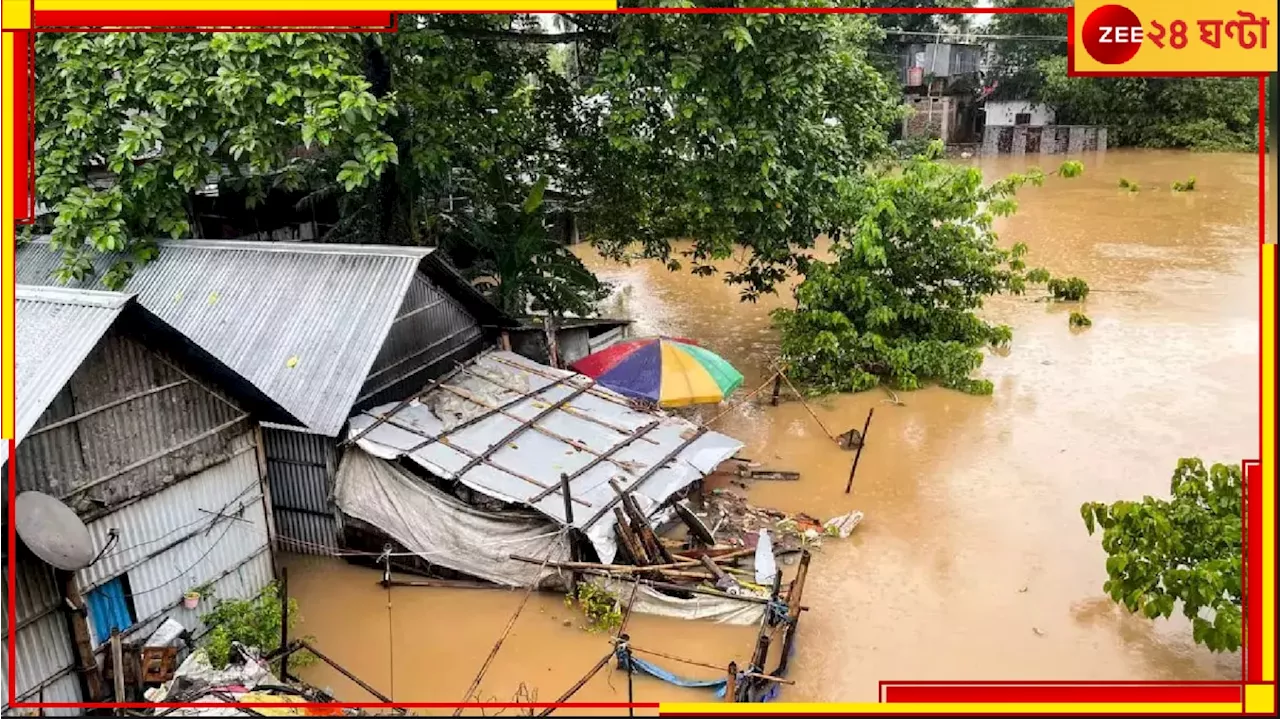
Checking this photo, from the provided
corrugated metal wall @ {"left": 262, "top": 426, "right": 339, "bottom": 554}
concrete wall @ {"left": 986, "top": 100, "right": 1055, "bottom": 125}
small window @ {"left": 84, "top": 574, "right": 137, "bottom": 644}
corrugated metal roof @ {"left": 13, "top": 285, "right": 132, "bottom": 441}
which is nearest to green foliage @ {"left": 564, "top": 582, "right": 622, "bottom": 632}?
corrugated metal wall @ {"left": 262, "top": 426, "right": 339, "bottom": 554}

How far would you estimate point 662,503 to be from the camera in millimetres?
9414

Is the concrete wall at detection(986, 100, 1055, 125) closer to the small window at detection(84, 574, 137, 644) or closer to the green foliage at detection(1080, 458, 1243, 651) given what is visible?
the green foliage at detection(1080, 458, 1243, 651)

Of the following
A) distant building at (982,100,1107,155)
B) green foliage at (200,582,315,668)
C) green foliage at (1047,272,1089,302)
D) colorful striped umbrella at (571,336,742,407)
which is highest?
distant building at (982,100,1107,155)

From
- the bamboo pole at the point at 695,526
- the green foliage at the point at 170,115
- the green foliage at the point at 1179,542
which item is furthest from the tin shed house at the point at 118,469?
the green foliage at the point at 1179,542

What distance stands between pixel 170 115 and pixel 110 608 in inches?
218

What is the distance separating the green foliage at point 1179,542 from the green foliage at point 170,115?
26.2ft

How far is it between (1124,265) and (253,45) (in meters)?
20.3

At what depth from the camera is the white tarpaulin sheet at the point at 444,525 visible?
29.7 feet

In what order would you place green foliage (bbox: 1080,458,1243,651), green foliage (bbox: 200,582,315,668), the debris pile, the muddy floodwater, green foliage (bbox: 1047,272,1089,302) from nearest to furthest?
the debris pile → green foliage (bbox: 1080,458,1243,651) → green foliage (bbox: 200,582,315,668) → the muddy floodwater → green foliage (bbox: 1047,272,1089,302)

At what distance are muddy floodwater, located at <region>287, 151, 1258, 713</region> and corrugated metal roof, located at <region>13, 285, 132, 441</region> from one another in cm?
334

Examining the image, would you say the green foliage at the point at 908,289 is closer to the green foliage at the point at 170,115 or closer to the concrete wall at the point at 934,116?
the green foliage at the point at 170,115

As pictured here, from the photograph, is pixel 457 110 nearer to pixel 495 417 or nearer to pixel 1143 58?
pixel 495 417

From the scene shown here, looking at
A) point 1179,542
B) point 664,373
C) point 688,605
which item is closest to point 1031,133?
point 664,373

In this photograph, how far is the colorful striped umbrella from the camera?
12320 millimetres
